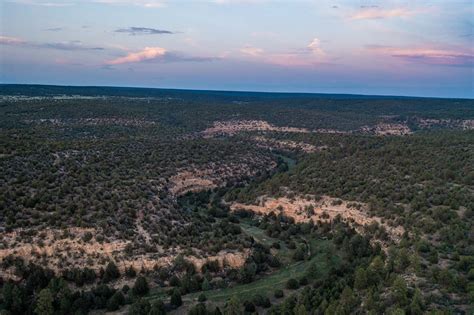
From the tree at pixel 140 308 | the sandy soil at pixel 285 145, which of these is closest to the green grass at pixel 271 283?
the tree at pixel 140 308

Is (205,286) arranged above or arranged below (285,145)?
below

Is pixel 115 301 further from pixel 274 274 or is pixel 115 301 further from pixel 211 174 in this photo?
pixel 211 174

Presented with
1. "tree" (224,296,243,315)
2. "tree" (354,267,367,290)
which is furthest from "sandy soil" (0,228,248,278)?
"tree" (354,267,367,290)

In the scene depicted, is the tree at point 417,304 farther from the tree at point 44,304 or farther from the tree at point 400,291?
the tree at point 44,304

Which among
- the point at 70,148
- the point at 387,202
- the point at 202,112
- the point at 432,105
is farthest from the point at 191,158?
the point at 432,105

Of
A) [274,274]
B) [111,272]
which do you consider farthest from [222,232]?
[111,272]
